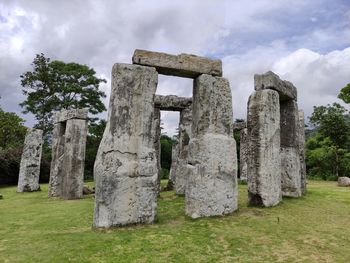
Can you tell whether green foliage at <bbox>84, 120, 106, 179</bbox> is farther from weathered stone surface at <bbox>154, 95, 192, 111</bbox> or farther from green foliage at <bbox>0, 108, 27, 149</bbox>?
weathered stone surface at <bbox>154, 95, 192, 111</bbox>

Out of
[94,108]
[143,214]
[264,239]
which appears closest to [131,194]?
[143,214]

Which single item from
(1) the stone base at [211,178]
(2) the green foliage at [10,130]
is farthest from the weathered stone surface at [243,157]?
(2) the green foliage at [10,130]

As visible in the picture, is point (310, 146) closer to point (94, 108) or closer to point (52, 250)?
point (94, 108)

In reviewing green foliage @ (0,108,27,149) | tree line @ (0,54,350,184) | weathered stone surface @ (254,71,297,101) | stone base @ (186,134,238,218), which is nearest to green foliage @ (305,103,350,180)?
tree line @ (0,54,350,184)

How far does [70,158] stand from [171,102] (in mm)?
4697

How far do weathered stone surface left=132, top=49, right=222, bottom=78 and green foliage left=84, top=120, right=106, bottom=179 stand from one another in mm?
18847

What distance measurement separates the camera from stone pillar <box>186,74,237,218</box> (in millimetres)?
8180

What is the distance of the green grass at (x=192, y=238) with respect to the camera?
5672 millimetres

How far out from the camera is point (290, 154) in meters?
10.9

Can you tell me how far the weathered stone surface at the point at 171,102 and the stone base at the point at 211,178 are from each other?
558 centimetres

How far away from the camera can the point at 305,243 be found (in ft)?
20.7

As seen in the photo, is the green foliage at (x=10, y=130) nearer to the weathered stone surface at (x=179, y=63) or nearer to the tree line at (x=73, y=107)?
the tree line at (x=73, y=107)

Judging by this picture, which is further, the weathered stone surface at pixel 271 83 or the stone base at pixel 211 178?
the weathered stone surface at pixel 271 83

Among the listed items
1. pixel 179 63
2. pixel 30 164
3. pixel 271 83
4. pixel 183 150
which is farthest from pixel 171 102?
pixel 30 164
